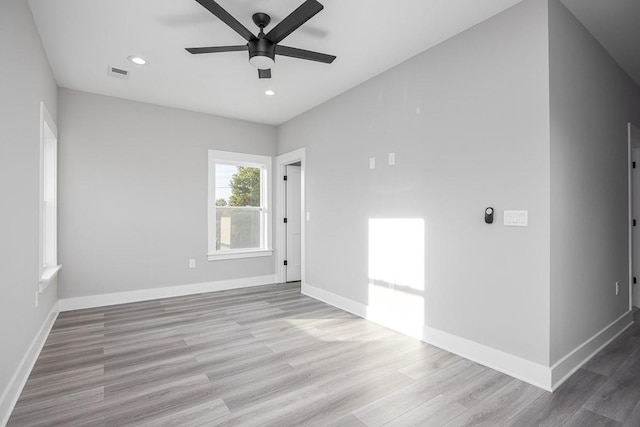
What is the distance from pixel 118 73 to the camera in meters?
3.61

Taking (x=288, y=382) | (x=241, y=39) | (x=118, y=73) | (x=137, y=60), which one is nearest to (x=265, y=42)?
(x=241, y=39)

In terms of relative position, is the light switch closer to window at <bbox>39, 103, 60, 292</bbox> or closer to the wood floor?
the wood floor

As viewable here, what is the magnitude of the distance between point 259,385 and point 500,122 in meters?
Result: 2.63

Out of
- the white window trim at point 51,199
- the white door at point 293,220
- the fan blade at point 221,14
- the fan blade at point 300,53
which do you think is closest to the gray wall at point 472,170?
the fan blade at point 300,53

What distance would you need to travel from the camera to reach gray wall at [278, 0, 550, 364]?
7.77ft

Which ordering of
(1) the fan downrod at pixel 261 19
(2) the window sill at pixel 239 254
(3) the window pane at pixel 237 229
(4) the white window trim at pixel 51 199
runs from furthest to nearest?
1. (3) the window pane at pixel 237 229
2. (2) the window sill at pixel 239 254
3. (4) the white window trim at pixel 51 199
4. (1) the fan downrod at pixel 261 19

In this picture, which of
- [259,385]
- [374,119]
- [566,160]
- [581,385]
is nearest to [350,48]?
[374,119]

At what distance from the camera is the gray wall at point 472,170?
2.37 m

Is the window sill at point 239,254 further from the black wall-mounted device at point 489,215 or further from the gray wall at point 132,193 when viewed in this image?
the black wall-mounted device at point 489,215

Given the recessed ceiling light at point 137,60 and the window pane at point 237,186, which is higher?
the recessed ceiling light at point 137,60

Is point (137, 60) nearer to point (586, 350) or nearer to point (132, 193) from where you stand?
point (132, 193)

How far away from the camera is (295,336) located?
3.26 metres

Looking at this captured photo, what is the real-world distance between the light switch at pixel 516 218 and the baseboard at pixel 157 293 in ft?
13.2

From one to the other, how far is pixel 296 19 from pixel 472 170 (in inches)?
69.5
